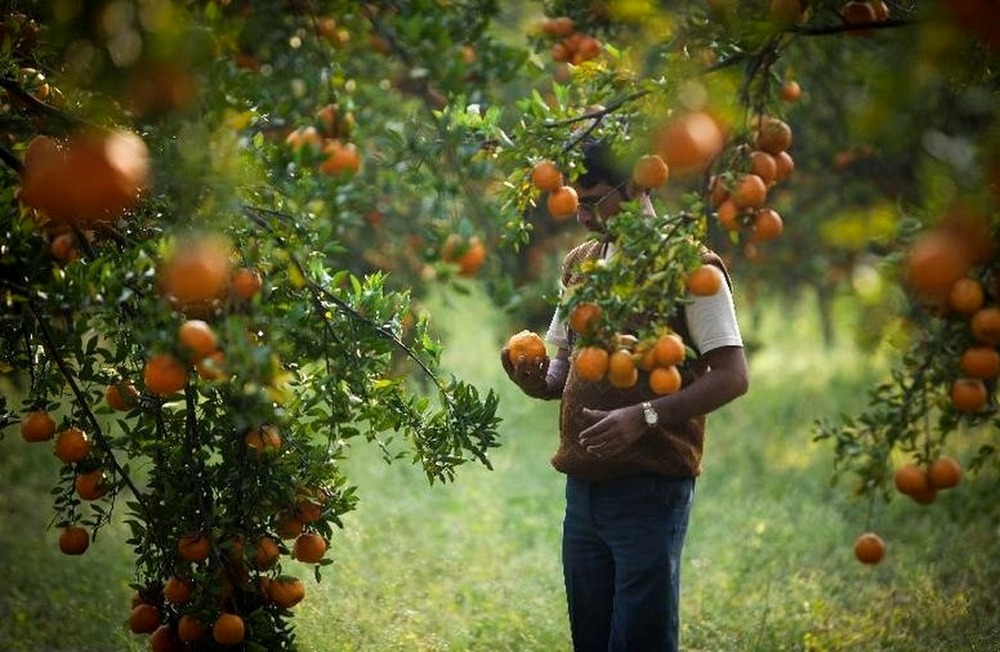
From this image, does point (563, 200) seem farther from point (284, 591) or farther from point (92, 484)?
point (92, 484)

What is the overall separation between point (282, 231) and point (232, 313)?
47 centimetres

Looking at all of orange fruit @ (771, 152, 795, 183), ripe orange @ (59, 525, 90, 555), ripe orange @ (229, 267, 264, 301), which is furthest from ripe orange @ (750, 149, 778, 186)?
ripe orange @ (59, 525, 90, 555)

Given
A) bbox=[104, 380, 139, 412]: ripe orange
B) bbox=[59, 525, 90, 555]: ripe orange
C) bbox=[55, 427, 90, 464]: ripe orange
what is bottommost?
bbox=[59, 525, 90, 555]: ripe orange

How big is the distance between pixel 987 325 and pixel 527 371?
4.31 ft

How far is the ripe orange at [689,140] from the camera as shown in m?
2.79

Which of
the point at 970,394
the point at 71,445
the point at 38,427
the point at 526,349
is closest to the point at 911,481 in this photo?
the point at 970,394

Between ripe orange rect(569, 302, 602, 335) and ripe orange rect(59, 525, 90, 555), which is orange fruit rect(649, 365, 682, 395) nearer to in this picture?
ripe orange rect(569, 302, 602, 335)

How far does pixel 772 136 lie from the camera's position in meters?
3.04

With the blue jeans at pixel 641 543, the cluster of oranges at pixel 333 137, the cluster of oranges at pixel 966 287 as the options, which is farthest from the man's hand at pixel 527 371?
the cluster of oranges at pixel 966 287

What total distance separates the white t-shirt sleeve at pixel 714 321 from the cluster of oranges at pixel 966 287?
493mm

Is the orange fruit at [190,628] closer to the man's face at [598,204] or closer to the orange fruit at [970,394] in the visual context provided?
the man's face at [598,204]

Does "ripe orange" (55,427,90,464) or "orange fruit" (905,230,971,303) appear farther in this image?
"ripe orange" (55,427,90,464)

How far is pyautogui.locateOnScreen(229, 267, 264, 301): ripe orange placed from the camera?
267 centimetres

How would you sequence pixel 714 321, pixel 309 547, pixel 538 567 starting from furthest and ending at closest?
pixel 538 567 → pixel 309 547 → pixel 714 321
